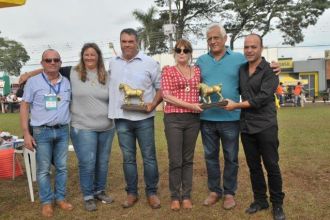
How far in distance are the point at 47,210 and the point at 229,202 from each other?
2106 mm

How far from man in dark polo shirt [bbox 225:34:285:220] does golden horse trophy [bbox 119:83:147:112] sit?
3.14 feet

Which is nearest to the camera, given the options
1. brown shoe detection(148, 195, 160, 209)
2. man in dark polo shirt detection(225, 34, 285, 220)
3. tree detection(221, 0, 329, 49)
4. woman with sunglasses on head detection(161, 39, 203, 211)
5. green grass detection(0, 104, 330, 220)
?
man in dark polo shirt detection(225, 34, 285, 220)

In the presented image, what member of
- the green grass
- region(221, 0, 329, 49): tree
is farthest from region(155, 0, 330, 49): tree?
the green grass

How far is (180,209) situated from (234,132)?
108cm

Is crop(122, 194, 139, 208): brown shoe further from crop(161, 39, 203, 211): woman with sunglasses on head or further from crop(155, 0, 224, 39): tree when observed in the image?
crop(155, 0, 224, 39): tree

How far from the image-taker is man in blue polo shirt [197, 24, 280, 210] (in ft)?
14.7

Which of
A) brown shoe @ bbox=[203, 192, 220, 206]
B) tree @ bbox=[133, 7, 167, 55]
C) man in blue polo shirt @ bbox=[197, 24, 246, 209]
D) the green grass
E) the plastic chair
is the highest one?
tree @ bbox=[133, 7, 167, 55]

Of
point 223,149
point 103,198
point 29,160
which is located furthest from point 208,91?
point 29,160

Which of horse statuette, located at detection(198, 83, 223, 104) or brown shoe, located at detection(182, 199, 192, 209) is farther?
brown shoe, located at detection(182, 199, 192, 209)

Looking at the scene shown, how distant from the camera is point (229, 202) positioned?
4.70m

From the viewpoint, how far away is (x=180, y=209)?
4664 millimetres

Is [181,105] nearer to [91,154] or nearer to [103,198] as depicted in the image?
[91,154]

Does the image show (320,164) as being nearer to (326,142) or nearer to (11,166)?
(326,142)

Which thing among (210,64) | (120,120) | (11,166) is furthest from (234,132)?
(11,166)
